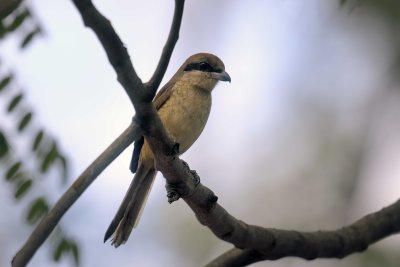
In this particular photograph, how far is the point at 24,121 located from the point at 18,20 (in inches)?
17.2

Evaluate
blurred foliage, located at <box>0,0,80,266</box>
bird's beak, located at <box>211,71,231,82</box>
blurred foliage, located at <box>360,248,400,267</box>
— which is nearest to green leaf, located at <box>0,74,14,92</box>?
blurred foliage, located at <box>0,0,80,266</box>

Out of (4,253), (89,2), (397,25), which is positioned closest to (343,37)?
(397,25)

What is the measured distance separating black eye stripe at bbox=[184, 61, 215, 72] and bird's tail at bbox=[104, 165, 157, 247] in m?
0.91

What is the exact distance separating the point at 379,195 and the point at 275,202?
1.44m

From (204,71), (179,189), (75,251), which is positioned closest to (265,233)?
(179,189)

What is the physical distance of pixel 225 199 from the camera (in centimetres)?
760

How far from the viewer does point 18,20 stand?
307 centimetres

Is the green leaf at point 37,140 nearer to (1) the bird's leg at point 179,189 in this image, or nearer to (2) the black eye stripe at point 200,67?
(1) the bird's leg at point 179,189

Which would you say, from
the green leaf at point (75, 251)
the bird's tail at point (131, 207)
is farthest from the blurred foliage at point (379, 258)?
the green leaf at point (75, 251)

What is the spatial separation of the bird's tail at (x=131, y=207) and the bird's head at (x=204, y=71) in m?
0.75

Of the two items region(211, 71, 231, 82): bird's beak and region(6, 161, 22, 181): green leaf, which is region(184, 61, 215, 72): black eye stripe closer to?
region(211, 71, 231, 82): bird's beak

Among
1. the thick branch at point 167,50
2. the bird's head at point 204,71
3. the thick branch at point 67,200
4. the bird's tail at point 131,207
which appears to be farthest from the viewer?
the bird's head at point 204,71

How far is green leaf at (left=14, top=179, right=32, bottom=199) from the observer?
3.09 m

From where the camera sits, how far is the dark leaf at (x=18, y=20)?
10.0 ft
